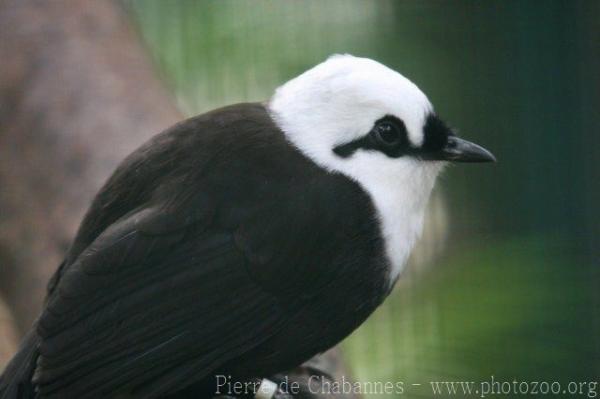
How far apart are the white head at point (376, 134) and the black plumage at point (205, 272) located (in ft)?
0.14

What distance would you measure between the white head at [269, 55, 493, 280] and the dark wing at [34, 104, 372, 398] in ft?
0.23

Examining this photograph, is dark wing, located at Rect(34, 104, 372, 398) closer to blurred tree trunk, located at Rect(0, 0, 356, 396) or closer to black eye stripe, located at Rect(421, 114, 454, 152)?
black eye stripe, located at Rect(421, 114, 454, 152)

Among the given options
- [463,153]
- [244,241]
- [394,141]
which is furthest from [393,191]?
[244,241]

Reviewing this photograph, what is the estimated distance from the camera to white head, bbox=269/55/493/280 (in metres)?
2.50

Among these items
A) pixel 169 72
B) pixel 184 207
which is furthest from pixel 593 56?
pixel 169 72

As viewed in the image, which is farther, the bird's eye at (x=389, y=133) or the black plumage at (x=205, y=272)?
the bird's eye at (x=389, y=133)

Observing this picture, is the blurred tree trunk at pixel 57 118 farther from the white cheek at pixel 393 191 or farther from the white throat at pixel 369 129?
the white cheek at pixel 393 191

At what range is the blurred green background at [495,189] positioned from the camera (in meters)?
2.63

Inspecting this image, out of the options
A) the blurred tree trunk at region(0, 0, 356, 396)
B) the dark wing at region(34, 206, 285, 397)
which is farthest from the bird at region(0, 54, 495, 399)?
the blurred tree trunk at region(0, 0, 356, 396)

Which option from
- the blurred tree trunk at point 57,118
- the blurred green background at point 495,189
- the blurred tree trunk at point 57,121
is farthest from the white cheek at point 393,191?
the blurred tree trunk at point 57,118

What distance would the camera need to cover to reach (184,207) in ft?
7.79

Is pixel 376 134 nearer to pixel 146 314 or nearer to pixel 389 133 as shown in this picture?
pixel 389 133

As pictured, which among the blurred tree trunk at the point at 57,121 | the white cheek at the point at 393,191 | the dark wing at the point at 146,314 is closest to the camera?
the dark wing at the point at 146,314

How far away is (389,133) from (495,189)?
2.24 feet
